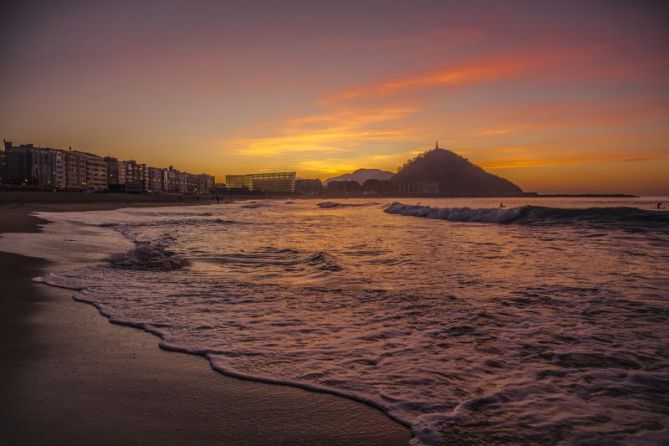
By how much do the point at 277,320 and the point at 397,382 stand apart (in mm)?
2444

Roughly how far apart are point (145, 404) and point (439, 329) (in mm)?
3603

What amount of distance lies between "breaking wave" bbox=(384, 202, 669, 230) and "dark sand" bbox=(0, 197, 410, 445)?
24.7 meters

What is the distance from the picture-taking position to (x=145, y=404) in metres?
3.37

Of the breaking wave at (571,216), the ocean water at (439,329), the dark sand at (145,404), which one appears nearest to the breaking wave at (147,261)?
the ocean water at (439,329)

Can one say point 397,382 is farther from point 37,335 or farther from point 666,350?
point 37,335

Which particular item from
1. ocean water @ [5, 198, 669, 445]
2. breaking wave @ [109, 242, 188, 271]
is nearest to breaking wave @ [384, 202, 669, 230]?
ocean water @ [5, 198, 669, 445]

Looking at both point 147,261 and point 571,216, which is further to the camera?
point 571,216

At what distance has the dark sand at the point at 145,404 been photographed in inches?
115

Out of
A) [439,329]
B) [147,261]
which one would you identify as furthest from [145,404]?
[147,261]

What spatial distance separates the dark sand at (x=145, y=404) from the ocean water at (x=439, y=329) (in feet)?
0.86

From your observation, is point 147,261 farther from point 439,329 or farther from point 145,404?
point 439,329

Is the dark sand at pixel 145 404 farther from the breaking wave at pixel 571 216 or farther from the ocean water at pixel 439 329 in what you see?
the breaking wave at pixel 571 216

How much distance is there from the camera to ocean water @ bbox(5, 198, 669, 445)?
340 centimetres

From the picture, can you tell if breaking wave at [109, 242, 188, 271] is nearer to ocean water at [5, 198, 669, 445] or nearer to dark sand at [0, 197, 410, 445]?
ocean water at [5, 198, 669, 445]
